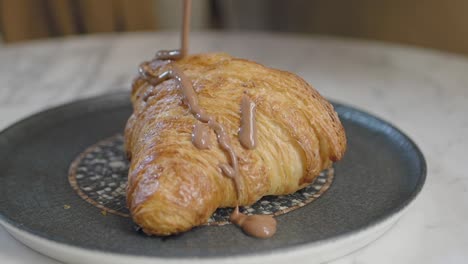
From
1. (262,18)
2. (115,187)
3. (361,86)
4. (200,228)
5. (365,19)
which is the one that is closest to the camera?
(200,228)

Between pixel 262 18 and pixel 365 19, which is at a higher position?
pixel 365 19

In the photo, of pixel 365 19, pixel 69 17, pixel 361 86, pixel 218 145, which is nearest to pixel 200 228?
pixel 218 145

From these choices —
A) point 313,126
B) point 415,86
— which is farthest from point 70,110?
point 415,86

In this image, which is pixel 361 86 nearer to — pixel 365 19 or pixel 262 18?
pixel 365 19

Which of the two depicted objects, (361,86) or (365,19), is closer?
(361,86)

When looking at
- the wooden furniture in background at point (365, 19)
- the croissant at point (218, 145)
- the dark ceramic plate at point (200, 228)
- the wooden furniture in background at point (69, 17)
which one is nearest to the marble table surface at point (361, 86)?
the dark ceramic plate at point (200, 228)

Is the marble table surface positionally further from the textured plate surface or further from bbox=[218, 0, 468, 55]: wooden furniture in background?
bbox=[218, 0, 468, 55]: wooden furniture in background

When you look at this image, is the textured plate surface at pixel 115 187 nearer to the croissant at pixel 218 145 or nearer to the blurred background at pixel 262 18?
the croissant at pixel 218 145

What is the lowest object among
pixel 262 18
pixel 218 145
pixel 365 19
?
pixel 262 18
